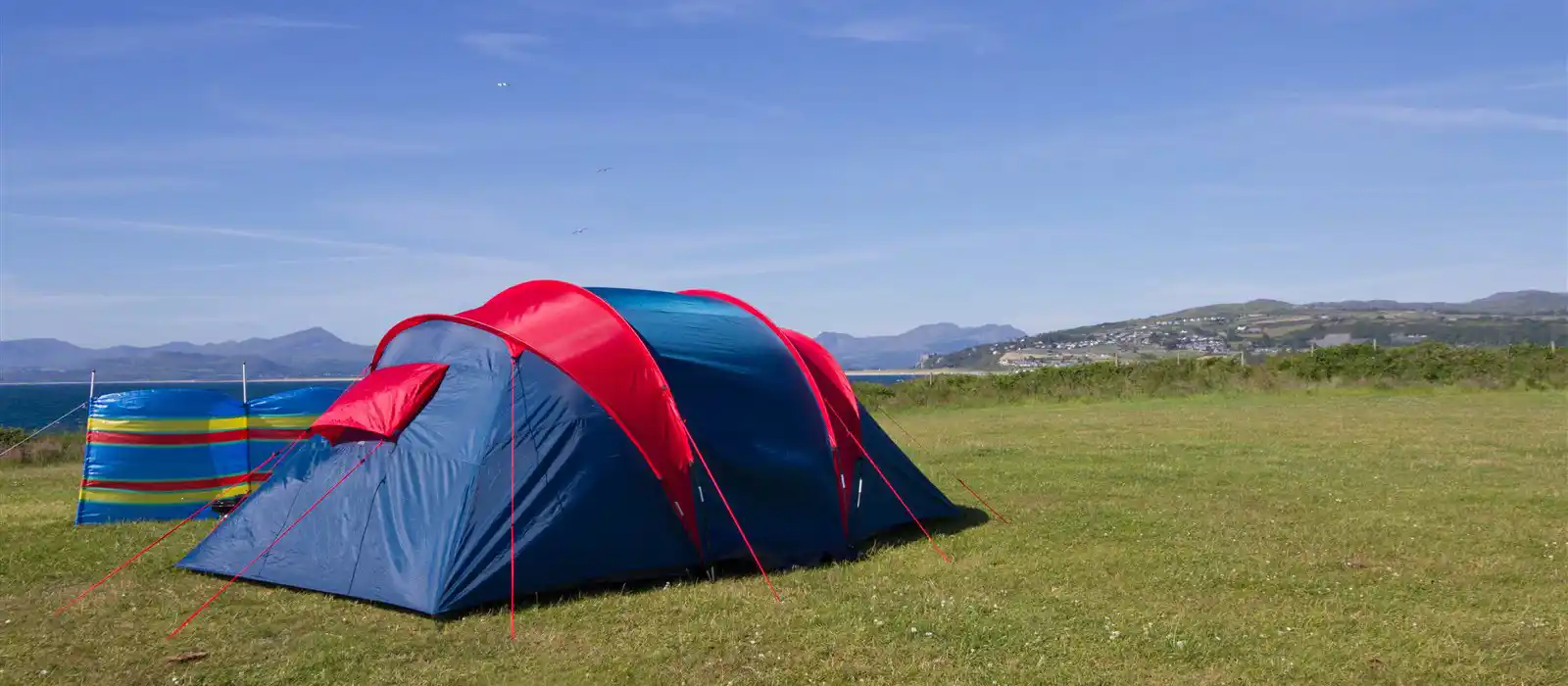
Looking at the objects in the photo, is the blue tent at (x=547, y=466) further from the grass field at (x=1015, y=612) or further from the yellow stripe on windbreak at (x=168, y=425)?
the yellow stripe on windbreak at (x=168, y=425)

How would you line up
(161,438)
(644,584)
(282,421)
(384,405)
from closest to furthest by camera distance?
1. (644,584)
2. (384,405)
3. (161,438)
4. (282,421)

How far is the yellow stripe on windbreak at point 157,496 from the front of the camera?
522 inches

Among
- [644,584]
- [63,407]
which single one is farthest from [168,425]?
[63,407]

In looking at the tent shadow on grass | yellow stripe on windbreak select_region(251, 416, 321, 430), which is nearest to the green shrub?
yellow stripe on windbreak select_region(251, 416, 321, 430)

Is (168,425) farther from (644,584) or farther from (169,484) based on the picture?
(644,584)

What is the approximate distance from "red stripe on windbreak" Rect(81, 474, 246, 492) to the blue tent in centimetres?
402

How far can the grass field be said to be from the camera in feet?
23.5

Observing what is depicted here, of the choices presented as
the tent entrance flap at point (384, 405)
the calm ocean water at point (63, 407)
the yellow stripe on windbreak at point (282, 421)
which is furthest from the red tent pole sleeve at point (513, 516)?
the calm ocean water at point (63, 407)

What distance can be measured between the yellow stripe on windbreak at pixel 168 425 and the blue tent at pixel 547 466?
4.22 m

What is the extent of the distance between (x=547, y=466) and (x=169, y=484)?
702cm

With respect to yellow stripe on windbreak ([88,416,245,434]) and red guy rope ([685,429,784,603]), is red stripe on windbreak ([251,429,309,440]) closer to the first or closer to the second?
yellow stripe on windbreak ([88,416,245,434])

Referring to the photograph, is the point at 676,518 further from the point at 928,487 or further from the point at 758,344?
the point at 928,487

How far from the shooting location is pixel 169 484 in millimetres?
13594

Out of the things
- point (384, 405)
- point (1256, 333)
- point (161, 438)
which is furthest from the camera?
point (1256, 333)
